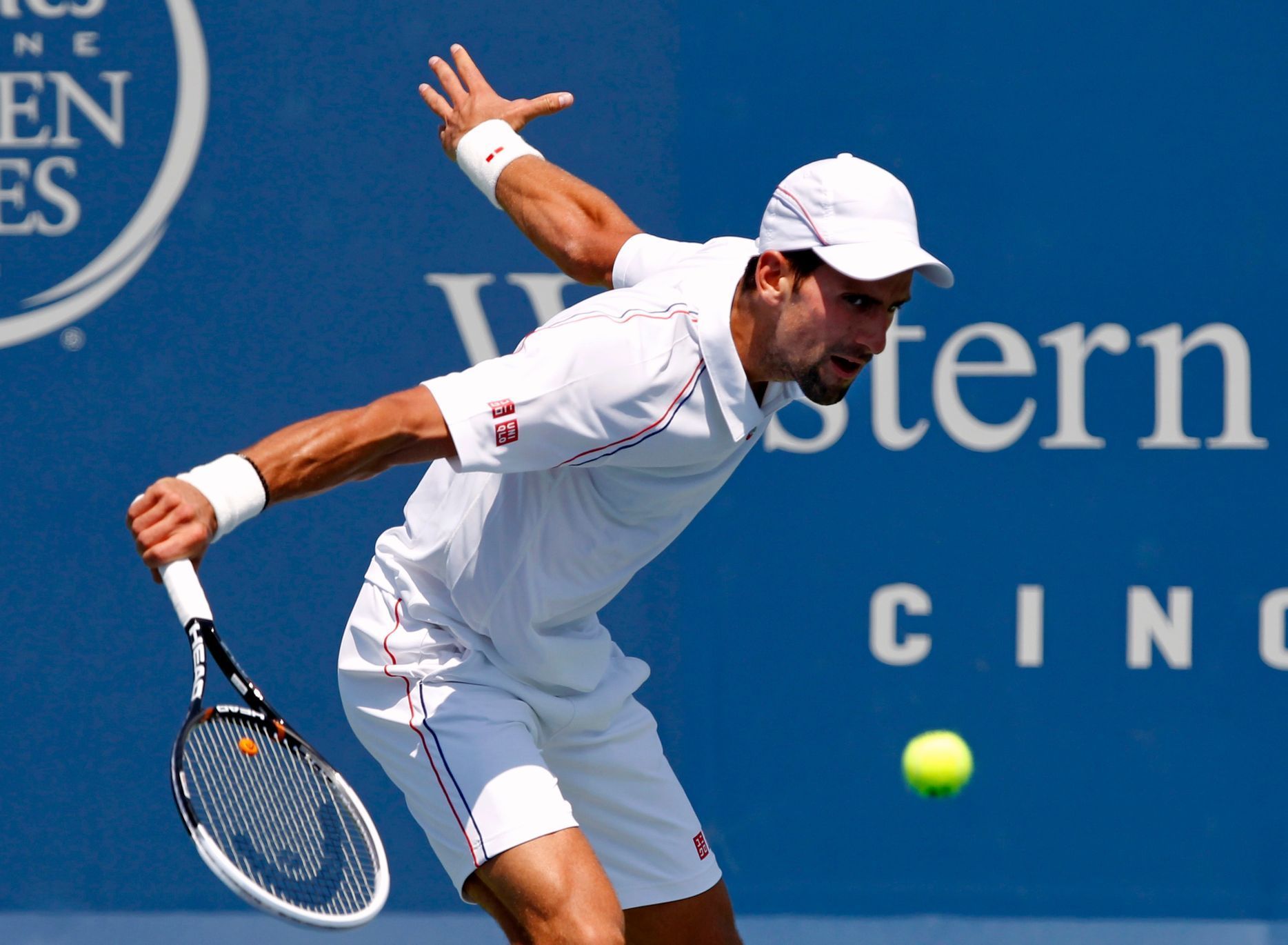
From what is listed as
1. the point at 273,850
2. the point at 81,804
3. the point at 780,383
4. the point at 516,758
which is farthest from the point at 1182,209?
the point at 81,804

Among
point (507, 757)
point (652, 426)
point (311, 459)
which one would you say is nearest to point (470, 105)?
point (652, 426)

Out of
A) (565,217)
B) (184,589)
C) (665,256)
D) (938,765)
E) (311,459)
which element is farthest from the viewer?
(938,765)

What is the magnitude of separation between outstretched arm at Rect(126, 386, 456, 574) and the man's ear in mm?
534

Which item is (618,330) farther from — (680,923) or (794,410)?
(794,410)

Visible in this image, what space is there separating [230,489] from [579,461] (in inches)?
20.2

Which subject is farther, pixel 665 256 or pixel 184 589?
pixel 665 256

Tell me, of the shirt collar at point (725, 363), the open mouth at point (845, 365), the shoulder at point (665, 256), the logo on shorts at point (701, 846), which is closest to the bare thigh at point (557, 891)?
the logo on shorts at point (701, 846)

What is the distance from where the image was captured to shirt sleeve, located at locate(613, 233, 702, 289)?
9.18ft

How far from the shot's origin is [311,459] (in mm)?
2221

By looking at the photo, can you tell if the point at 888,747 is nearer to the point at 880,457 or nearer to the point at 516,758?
the point at 880,457

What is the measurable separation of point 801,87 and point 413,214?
924 mm

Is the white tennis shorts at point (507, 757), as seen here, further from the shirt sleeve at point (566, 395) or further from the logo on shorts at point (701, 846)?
the shirt sleeve at point (566, 395)

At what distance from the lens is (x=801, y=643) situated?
383 cm

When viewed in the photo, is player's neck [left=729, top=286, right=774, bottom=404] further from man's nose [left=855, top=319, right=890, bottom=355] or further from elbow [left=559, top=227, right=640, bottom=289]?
elbow [left=559, top=227, right=640, bottom=289]
